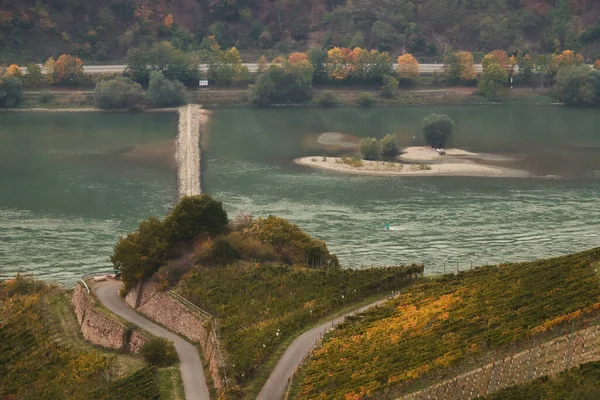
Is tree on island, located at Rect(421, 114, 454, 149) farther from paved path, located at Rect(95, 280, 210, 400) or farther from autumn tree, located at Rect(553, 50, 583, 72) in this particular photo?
paved path, located at Rect(95, 280, 210, 400)

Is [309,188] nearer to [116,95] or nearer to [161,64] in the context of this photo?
[116,95]

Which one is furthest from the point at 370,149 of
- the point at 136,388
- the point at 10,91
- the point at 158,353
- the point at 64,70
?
the point at 136,388

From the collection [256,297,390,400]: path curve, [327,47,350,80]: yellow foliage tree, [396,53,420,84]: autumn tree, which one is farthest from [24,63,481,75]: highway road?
[256,297,390,400]: path curve

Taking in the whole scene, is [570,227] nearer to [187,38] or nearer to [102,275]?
[102,275]

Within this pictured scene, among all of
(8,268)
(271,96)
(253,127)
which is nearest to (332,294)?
(8,268)

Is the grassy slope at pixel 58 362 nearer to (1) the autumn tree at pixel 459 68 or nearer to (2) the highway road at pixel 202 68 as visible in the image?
(2) the highway road at pixel 202 68

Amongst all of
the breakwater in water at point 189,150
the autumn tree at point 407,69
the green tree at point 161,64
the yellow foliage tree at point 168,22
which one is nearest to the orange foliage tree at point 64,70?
the green tree at point 161,64
